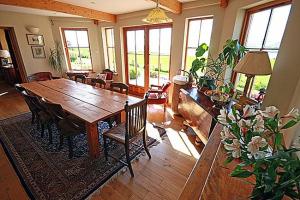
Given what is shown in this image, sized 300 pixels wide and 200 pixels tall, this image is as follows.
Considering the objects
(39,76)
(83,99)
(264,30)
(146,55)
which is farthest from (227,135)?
(39,76)

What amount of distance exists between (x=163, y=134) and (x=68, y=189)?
165 centimetres

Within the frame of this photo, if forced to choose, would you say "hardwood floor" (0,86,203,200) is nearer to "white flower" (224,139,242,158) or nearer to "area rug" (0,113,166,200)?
"area rug" (0,113,166,200)

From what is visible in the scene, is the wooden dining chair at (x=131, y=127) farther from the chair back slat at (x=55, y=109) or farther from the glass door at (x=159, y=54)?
the glass door at (x=159, y=54)

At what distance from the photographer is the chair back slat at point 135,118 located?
1765 mm

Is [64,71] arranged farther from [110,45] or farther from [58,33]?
[110,45]

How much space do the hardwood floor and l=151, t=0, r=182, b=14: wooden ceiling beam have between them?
2.32m

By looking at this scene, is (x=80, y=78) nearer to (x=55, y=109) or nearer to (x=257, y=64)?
(x=55, y=109)

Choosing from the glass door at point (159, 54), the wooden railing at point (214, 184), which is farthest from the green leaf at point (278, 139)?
the glass door at point (159, 54)

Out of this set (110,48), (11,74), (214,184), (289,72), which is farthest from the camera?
(11,74)

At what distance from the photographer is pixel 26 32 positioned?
4672 millimetres

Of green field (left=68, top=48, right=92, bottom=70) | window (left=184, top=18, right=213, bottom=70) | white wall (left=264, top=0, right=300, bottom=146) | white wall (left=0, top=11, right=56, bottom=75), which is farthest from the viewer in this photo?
green field (left=68, top=48, right=92, bottom=70)

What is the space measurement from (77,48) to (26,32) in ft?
4.64

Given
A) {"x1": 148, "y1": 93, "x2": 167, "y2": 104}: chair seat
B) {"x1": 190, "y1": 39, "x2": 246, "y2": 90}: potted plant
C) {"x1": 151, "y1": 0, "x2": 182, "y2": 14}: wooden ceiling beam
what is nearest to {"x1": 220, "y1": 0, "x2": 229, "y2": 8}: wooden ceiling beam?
{"x1": 190, "y1": 39, "x2": 246, "y2": 90}: potted plant

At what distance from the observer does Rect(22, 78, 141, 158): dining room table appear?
1.99 meters
